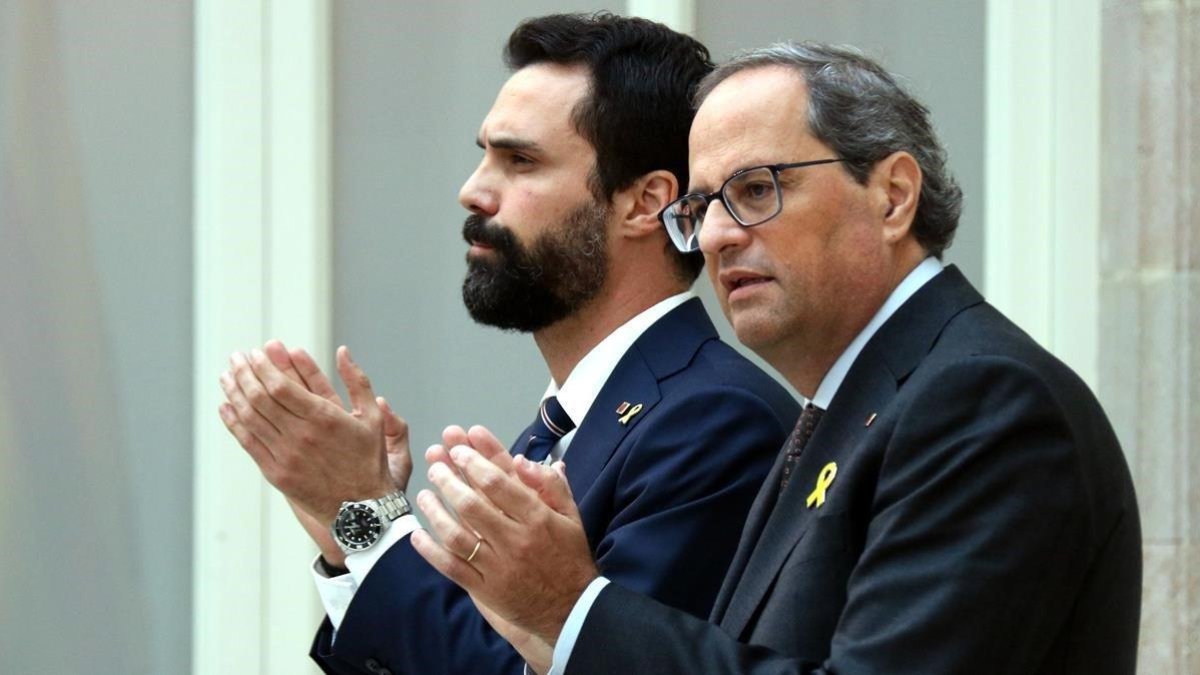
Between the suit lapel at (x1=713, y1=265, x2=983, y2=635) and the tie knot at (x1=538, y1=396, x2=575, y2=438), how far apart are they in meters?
0.84

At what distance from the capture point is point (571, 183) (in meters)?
3.41

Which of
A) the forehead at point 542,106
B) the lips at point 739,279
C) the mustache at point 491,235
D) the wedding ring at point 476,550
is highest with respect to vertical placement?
the forehead at point 542,106

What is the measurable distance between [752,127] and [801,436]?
44cm

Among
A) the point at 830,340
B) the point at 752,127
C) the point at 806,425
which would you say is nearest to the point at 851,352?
the point at 830,340

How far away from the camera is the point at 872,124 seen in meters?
2.62

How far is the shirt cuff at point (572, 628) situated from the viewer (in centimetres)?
238

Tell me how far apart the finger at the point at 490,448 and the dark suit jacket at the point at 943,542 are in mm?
232

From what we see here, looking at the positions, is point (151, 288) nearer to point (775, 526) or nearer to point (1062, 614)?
point (775, 526)

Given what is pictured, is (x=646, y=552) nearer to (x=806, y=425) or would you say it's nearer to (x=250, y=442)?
(x=806, y=425)

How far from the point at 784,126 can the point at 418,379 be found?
2521mm

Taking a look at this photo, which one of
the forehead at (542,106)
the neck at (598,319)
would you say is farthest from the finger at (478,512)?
the forehead at (542,106)

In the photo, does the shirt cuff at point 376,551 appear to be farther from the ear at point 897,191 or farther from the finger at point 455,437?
the ear at point 897,191

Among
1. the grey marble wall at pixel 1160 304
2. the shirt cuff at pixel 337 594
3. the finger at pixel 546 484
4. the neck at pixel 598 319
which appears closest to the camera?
the finger at pixel 546 484

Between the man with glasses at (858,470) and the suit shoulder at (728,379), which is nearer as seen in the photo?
the man with glasses at (858,470)
